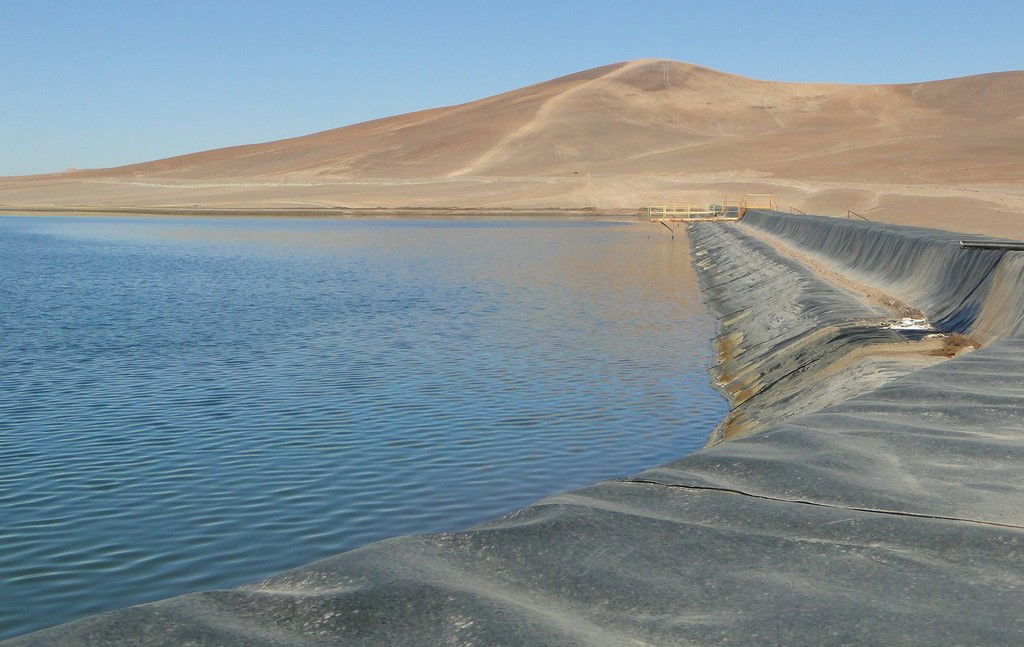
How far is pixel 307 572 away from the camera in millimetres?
4730

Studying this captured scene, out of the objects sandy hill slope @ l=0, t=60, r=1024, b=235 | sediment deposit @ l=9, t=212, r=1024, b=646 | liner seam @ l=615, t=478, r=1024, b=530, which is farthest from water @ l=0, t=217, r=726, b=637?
sandy hill slope @ l=0, t=60, r=1024, b=235

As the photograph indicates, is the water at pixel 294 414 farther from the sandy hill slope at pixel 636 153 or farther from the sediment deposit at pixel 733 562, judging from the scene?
the sandy hill slope at pixel 636 153

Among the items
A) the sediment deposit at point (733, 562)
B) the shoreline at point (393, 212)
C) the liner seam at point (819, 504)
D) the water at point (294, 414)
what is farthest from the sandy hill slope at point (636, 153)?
the liner seam at point (819, 504)

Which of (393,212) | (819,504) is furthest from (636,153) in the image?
(819,504)

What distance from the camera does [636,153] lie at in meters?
144

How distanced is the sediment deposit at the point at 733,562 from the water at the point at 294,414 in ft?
11.8

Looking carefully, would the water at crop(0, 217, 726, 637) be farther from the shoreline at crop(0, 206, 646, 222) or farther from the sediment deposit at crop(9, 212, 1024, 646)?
the shoreline at crop(0, 206, 646, 222)

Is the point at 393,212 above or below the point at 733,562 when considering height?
below

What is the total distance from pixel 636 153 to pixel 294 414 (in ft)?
435

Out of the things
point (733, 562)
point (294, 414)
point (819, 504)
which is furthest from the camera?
point (294, 414)

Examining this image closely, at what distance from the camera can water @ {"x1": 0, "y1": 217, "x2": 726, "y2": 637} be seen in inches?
359

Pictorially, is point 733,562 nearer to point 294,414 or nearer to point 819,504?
point 819,504

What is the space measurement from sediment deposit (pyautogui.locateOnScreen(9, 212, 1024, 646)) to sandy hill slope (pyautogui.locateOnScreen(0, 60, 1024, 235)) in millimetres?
61112

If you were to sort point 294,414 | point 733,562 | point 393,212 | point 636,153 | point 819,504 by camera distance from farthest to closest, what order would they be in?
point 636,153 < point 393,212 < point 294,414 < point 819,504 < point 733,562
